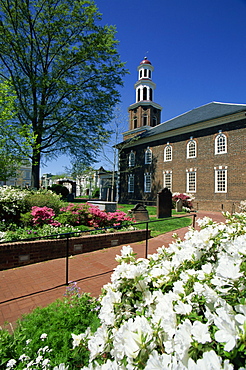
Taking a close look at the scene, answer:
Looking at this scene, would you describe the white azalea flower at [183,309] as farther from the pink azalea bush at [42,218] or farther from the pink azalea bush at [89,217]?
the pink azalea bush at [89,217]

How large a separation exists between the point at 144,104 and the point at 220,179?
2033cm

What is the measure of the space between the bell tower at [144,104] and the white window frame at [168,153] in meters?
9.76

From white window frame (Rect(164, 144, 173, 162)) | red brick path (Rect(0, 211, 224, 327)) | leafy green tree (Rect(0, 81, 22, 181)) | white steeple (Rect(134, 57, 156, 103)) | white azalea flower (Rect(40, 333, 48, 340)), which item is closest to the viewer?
white azalea flower (Rect(40, 333, 48, 340))

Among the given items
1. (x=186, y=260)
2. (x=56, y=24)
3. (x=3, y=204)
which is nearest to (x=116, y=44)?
(x=56, y=24)

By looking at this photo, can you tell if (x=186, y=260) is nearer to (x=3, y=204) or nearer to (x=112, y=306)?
(x=112, y=306)

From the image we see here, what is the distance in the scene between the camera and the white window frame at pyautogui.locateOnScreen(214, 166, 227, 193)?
2059 centimetres

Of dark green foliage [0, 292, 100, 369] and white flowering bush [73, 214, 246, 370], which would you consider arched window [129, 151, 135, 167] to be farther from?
white flowering bush [73, 214, 246, 370]

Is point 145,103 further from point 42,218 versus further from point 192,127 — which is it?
point 42,218

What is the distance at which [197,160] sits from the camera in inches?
903

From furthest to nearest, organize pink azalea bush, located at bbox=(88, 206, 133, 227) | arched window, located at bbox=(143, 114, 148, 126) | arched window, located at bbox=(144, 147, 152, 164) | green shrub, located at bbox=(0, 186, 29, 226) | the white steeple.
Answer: the white steeple → arched window, located at bbox=(143, 114, 148, 126) → arched window, located at bbox=(144, 147, 152, 164) → pink azalea bush, located at bbox=(88, 206, 133, 227) → green shrub, located at bbox=(0, 186, 29, 226)

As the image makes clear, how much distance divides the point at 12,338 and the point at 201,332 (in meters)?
2.55

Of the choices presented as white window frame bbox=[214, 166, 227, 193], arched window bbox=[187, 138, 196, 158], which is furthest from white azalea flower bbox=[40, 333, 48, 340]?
arched window bbox=[187, 138, 196, 158]

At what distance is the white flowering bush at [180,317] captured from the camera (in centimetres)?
85

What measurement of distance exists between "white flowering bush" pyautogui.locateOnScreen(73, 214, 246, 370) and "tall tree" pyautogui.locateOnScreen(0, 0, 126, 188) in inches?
659
